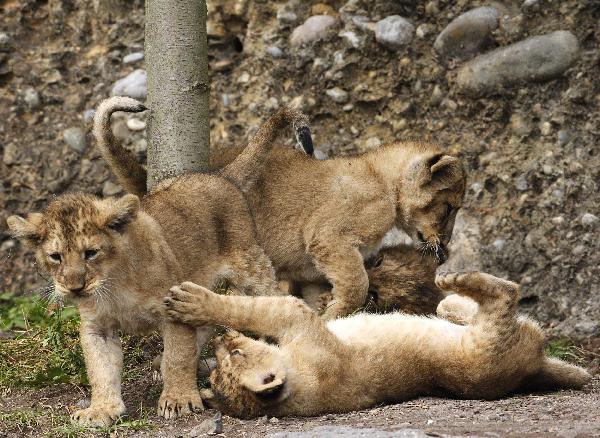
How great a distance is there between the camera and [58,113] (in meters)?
9.66

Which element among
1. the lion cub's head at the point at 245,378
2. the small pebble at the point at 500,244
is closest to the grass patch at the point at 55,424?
the lion cub's head at the point at 245,378

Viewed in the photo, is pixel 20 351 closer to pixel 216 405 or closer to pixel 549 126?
pixel 216 405

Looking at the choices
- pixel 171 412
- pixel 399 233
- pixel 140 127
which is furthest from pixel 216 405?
pixel 140 127

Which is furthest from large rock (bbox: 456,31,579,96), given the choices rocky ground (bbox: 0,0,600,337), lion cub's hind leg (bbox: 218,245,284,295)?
lion cub's hind leg (bbox: 218,245,284,295)

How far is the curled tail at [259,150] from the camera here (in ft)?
24.6

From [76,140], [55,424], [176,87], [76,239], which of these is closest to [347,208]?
[176,87]

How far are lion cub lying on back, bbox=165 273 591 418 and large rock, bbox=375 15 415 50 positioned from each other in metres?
3.68

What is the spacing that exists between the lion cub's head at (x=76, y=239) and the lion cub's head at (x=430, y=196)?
2759 millimetres

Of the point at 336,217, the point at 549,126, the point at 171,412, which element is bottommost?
the point at 171,412

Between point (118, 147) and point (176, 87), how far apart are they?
2.26 ft

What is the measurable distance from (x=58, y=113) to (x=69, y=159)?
19.7 inches

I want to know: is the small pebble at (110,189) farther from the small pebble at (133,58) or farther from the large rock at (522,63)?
the large rock at (522,63)

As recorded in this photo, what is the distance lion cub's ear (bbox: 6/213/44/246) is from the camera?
5875 mm

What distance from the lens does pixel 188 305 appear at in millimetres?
6000
